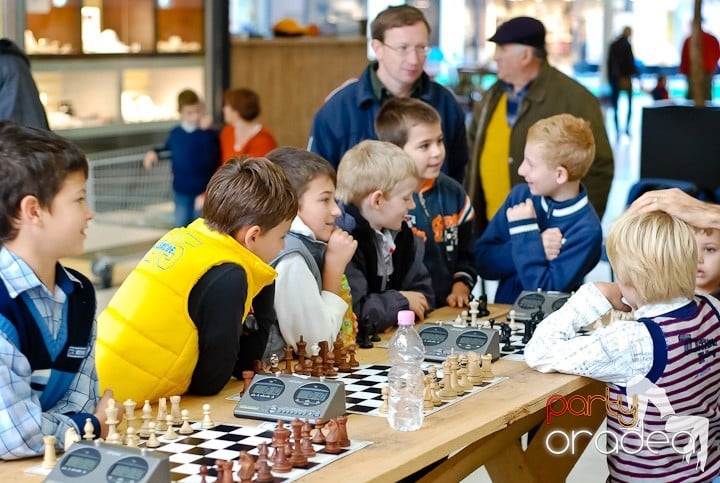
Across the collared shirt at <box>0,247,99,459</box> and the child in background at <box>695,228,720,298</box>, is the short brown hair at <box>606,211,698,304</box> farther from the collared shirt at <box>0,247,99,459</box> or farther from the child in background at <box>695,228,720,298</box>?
the collared shirt at <box>0,247,99,459</box>

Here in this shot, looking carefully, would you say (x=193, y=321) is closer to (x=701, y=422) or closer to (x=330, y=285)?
(x=330, y=285)

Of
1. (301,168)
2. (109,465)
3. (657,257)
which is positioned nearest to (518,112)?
(301,168)

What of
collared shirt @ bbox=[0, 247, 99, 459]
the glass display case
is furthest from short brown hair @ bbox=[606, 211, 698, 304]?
the glass display case

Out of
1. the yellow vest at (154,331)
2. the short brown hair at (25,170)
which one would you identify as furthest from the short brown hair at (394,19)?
the short brown hair at (25,170)

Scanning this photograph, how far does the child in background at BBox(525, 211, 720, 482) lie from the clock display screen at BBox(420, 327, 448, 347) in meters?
0.35

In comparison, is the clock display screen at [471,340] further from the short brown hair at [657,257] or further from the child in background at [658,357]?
the short brown hair at [657,257]

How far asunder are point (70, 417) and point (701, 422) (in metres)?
1.54

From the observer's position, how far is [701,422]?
2.80 metres

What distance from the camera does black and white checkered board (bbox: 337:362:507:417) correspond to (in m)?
2.54

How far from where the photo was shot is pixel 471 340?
9.99 feet

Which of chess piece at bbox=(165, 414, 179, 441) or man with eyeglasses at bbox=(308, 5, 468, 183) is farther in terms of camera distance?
man with eyeglasses at bbox=(308, 5, 468, 183)

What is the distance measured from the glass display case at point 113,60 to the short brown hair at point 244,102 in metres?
0.94

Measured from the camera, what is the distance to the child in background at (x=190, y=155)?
759 cm

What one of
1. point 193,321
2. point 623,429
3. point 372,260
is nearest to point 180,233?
point 193,321
